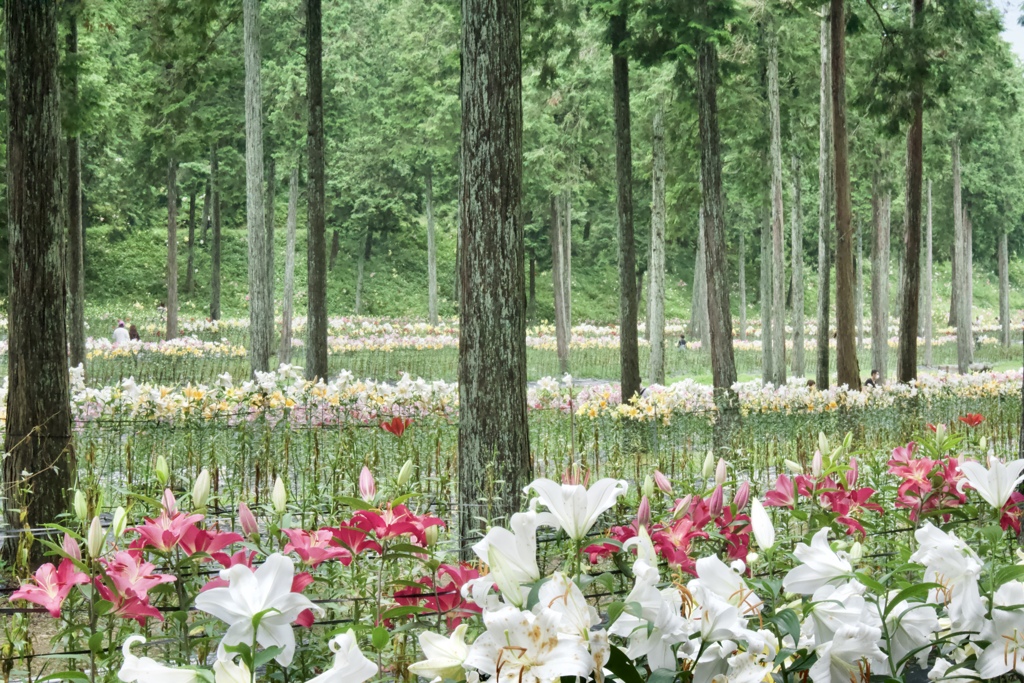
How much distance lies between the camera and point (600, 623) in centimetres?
179

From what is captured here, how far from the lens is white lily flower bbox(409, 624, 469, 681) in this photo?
5.23 ft

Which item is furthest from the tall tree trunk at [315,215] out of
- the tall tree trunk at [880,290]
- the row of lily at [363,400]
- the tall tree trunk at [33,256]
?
the tall tree trunk at [880,290]

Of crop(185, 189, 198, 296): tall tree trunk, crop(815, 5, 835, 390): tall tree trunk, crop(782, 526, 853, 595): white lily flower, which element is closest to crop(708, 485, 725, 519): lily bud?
crop(782, 526, 853, 595): white lily flower

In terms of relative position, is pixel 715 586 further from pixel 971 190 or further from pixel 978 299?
pixel 978 299

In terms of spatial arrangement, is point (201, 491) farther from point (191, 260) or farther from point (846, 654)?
point (191, 260)

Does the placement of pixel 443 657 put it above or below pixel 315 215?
below

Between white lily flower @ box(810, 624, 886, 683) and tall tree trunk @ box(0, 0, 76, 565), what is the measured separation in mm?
5356

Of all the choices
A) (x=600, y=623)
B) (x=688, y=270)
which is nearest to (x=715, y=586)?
(x=600, y=623)

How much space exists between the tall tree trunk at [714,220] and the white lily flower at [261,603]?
11.6m

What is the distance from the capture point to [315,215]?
43.5ft

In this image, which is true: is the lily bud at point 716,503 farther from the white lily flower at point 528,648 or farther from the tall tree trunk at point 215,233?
the tall tree trunk at point 215,233

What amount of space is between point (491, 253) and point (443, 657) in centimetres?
436

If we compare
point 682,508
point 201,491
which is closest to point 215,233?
Result: point 201,491

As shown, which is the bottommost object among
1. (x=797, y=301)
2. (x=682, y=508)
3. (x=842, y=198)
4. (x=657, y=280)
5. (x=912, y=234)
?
(x=682, y=508)
